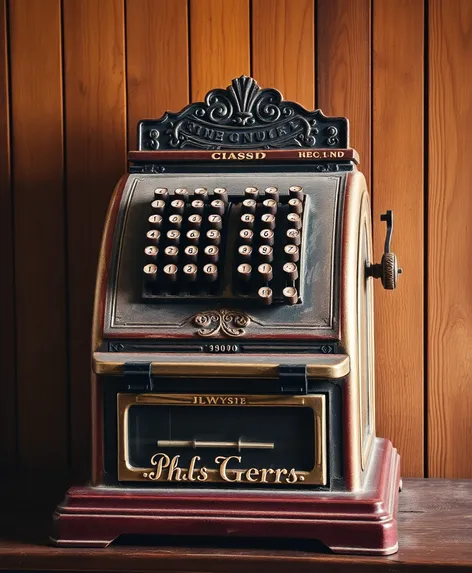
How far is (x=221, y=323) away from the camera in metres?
1.80

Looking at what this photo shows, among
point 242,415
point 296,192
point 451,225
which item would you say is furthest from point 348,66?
point 242,415

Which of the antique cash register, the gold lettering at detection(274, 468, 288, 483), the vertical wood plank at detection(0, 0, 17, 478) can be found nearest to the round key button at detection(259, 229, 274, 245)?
the antique cash register

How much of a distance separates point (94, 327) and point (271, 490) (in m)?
0.49

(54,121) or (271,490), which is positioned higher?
(54,121)

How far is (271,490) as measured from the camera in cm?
176

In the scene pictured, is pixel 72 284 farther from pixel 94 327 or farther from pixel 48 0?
pixel 48 0

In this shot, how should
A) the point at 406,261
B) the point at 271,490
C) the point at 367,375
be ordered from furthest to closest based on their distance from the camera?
the point at 406,261, the point at 367,375, the point at 271,490

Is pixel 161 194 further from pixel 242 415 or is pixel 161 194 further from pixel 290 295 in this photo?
pixel 242 415

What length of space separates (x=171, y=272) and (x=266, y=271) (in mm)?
196

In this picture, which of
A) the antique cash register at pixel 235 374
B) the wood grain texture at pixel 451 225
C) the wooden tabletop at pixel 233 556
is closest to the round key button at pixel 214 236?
the antique cash register at pixel 235 374

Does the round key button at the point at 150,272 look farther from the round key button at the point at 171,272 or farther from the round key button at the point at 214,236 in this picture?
the round key button at the point at 214,236

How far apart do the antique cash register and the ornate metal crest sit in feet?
0.50

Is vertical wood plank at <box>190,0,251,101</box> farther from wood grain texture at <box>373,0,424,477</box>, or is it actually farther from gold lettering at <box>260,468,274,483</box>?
gold lettering at <box>260,468,274,483</box>

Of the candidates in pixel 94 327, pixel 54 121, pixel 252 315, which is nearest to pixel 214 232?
pixel 252 315
